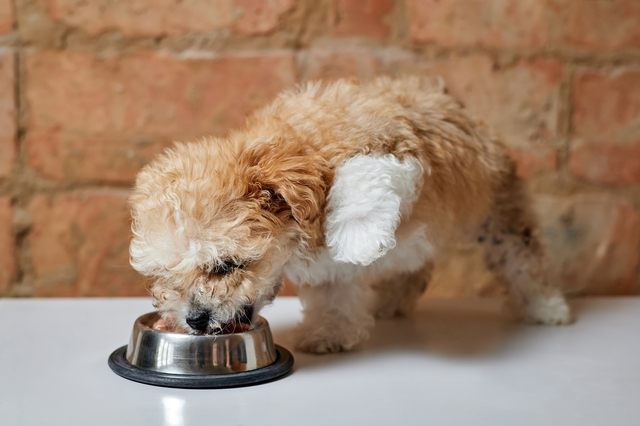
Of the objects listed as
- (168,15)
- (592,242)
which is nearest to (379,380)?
(592,242)

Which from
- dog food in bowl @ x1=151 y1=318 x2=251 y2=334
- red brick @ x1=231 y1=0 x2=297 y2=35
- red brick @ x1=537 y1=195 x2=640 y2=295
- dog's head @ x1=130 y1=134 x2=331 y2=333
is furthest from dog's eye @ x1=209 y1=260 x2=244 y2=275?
red brick @ x1=537 y1=195 x2=640 y2=295

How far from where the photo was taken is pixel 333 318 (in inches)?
52.4

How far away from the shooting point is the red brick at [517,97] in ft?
6.13

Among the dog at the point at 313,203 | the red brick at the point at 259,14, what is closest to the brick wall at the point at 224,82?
the red brick at the point at 259,14

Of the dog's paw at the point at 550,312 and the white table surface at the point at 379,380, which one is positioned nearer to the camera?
the white table surface at the point at 379,380

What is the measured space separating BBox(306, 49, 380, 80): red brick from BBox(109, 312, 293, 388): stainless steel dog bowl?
988mm

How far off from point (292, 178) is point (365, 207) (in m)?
0.14

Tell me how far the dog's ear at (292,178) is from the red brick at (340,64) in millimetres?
806

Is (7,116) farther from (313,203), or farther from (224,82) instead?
(313,203)

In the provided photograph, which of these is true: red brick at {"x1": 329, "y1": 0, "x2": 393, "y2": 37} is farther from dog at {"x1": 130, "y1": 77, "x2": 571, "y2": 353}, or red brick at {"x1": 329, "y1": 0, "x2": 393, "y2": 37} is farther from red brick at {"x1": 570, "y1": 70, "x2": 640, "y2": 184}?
red brick at {"x1": 570, "y1": 70, "x2": 640, "y2": 184}

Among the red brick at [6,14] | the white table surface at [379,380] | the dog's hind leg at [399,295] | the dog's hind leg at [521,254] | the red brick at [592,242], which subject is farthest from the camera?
the red brick at [592,242]

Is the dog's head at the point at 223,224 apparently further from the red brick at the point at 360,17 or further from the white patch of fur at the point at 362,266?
the red brick at the point at 360,17

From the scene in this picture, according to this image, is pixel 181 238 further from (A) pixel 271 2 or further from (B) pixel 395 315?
(A) pixel 271 2

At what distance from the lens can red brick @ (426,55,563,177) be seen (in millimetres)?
1867
